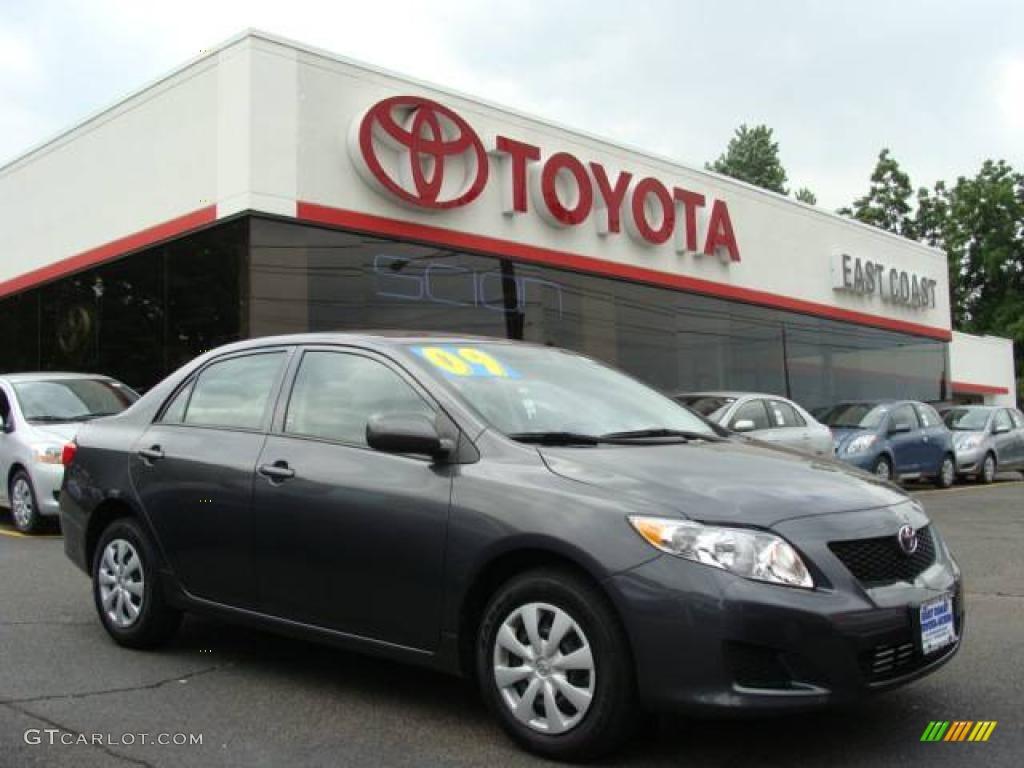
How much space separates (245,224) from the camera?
1244cm

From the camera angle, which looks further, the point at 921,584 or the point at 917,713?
the point at 917,713

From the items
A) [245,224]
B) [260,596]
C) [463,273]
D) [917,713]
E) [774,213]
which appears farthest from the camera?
[774,213]

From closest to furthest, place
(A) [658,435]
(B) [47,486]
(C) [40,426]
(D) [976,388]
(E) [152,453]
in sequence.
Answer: (A) [658,435] → (E) [152,453] → (B) [47,486] → (C) [40,426] → (D) [976,388]

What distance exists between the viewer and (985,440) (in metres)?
18.6

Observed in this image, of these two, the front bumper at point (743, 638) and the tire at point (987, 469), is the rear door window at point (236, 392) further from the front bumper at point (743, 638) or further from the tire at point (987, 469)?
the tire at point (987, 469)

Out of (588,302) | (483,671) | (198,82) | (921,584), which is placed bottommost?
(483,671)

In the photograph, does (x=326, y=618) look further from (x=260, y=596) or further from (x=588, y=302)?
(x=588, y=302)

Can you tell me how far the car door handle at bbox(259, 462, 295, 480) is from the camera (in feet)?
14.7

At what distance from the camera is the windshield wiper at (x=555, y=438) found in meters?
4.05

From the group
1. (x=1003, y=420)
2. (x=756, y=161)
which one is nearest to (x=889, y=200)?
(x=756, y=161)

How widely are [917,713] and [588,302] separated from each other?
13.2 metres

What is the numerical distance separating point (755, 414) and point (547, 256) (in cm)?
492

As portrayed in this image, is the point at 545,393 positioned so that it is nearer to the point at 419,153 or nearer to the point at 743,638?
the point at 743,638

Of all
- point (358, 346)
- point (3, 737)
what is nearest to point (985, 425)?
point (358, 346)
